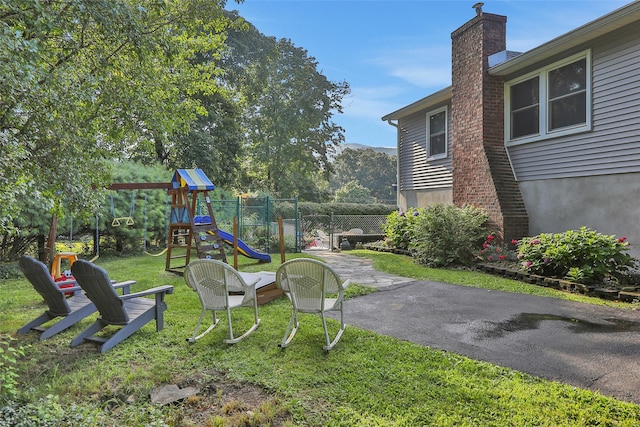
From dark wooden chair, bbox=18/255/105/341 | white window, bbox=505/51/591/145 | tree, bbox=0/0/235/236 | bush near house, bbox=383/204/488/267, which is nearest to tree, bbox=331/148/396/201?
white window, bbox=505/51/591/145

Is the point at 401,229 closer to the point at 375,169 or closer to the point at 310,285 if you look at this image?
the point at 310,285

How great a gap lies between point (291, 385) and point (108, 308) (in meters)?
2.24

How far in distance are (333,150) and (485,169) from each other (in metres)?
22.6

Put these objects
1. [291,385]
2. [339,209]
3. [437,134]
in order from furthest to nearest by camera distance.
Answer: [339,209] < [437,134] < [291,385]

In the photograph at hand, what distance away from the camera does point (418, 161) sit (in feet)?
43.5

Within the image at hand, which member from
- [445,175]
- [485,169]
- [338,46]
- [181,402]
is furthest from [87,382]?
[338,46]

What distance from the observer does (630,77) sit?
712cm

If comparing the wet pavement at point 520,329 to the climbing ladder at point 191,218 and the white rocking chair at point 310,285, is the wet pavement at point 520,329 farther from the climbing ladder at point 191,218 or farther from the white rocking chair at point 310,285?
the climbing ladder at point 191,218

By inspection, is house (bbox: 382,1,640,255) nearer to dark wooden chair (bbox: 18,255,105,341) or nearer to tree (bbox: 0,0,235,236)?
tree (bbox: 0,0,235,236)

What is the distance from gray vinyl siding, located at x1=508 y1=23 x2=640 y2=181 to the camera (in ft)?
23.3

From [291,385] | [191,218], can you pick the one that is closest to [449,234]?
[191,218]

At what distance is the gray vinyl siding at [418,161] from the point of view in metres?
11.9

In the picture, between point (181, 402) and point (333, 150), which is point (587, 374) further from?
point (333, 150)

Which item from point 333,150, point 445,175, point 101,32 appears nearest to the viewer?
point 101,32
